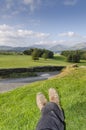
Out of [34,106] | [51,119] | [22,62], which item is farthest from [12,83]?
[51,119]

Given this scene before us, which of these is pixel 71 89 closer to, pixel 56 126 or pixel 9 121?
pixel 9 121

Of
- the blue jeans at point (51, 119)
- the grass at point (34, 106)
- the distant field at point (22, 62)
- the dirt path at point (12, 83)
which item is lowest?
the dirt path at point (12, 83)

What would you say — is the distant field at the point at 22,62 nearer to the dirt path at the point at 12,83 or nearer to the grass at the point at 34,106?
the dirt path at the point at 12,83

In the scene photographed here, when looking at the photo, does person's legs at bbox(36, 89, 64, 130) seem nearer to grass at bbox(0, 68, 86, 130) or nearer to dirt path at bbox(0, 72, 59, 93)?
grass at bbox(0, 68, 86, 130)

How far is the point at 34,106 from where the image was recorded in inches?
291

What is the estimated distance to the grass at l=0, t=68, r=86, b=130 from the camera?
6254mm

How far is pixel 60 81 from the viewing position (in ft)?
31.6

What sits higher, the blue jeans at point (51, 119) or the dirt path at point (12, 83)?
the blue jeans at point (51, 119)

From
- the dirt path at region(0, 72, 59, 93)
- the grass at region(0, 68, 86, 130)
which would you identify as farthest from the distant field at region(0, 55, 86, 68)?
the grass at region(0, 68, 86, 130)

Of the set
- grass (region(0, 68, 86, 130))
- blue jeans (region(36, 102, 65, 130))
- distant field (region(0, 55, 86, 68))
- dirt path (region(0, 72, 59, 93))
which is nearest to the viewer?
blue jeans (region(36, 102, 65, 130))

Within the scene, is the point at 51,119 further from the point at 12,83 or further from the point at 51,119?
the point at 12,83

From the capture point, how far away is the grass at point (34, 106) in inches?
246

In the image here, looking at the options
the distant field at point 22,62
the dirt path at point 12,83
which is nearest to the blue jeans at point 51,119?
the dirt path at point 12,83

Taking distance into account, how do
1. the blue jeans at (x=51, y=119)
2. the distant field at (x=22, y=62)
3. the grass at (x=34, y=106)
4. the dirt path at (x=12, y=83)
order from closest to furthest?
the blue jeans at (x=51, y=119) → the grass at (x=34, y=106) → the dirt path at (x=12, y=83) → the distant field at (x=22, y=62)
